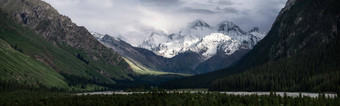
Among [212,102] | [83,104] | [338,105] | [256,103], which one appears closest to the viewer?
[338,105]

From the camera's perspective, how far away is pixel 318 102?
440 feet

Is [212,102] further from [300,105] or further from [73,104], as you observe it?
[73,104]

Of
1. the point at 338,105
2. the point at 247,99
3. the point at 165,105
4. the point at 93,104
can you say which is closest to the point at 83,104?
the point at 93,104

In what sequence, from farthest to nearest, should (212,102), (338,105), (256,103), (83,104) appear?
(83,104), (212,102), (256,103), (338,105)

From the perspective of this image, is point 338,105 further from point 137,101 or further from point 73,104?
point 73,104

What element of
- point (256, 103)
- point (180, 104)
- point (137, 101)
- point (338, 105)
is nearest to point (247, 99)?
point (256, 103)

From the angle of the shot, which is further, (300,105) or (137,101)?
(137,101)

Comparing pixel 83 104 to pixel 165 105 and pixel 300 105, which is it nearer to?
pixel 165 105

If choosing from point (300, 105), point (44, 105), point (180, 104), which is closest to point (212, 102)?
point (180, 104)

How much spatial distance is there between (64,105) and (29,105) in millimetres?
22360

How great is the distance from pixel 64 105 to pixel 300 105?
357ft

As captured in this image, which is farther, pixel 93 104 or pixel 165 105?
pixel 93 104

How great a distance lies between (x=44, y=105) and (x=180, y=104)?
72.4 m

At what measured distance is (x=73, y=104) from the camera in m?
190
